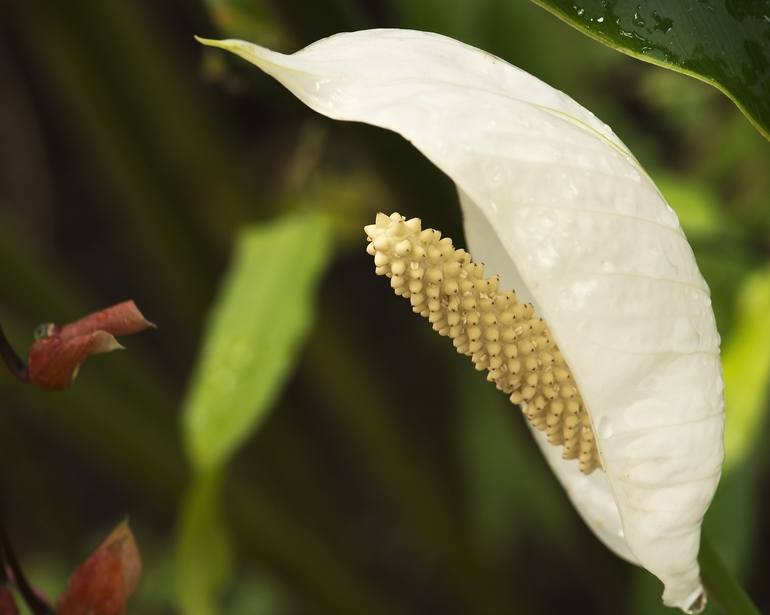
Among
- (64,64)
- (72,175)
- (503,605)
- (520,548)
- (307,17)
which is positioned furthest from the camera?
(72,175)

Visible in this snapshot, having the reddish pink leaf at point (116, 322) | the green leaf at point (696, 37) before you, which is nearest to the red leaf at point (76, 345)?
the reddish pink leaf at point (116, 322)

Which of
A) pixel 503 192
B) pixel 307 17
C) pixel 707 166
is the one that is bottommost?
pixel 707 166

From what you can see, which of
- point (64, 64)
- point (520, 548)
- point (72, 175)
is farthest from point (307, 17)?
point (72, 175)

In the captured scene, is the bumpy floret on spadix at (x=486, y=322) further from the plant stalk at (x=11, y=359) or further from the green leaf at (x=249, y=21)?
the green leaf at (x=249, y=21)

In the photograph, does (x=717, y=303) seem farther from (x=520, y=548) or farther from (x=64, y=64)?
(x=520, y=548)

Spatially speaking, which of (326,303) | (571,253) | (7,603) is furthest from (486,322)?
(326,303)

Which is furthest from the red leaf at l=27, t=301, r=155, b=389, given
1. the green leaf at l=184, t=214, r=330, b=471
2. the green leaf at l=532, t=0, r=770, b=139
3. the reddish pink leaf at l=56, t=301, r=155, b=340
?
the green leaf at l=184, t=214, r=330, b=471

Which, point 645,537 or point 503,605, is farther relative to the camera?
point 503,605

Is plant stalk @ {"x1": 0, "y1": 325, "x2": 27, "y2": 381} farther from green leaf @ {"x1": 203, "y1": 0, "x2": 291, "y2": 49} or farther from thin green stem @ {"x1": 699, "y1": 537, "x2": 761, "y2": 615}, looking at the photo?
green leaf @ {"x1": 203, "y1": 0, "x2": 291, "y2": 49}
